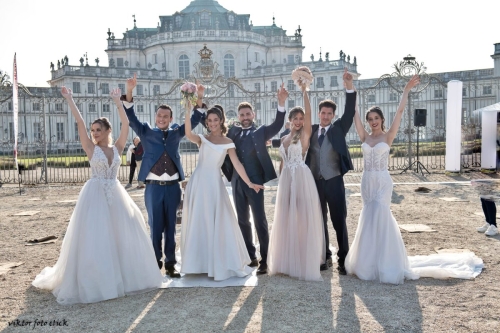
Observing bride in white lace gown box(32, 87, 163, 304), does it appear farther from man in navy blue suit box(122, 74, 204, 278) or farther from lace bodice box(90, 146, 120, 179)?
man in navy blue suit box(122, 74, 204, 278)

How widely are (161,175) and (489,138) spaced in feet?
46.4

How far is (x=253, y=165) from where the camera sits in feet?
19.3

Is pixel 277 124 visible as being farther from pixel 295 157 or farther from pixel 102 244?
pixel 102 244

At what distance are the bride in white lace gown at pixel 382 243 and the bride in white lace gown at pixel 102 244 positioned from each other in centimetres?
227

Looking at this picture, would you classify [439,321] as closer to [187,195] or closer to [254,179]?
[254,179]

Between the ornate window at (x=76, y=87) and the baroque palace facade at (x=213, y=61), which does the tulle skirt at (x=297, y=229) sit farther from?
the ornate window at (x=76, y=87)

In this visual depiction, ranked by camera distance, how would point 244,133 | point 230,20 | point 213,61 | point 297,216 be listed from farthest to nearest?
point 230,20 < point 213,61 < point 244,133 < point 297,216

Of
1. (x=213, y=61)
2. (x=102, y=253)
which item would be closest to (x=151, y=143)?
(x=102, y=253)

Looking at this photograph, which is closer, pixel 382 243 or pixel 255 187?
pixel 382 243

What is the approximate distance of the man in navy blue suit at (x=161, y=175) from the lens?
5723mm

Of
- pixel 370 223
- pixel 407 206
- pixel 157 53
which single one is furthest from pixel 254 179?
pixel 157 53

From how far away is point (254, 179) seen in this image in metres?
5.86

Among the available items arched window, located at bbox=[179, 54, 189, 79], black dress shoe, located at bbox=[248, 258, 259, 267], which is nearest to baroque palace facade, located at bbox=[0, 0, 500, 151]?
arched window, located at bbox=[179, 54, 189, 79]

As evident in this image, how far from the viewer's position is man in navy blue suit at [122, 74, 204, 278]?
225 inches
